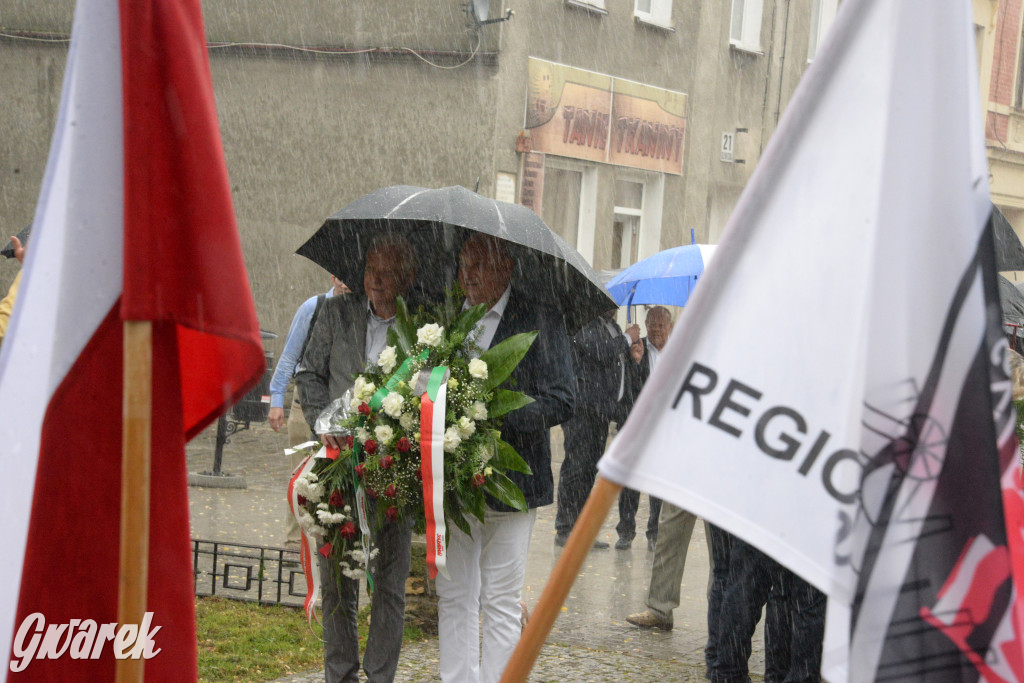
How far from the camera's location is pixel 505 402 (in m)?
4.80

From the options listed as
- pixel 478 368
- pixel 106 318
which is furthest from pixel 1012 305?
pixel 106 318

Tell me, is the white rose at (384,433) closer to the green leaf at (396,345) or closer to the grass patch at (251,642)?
the green leaf at (396,345)

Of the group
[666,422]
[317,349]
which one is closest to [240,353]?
[666,422]

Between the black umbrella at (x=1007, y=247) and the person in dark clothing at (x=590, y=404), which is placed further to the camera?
the person in dark clothing at (x=590, y=404)

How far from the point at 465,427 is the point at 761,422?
2384mm

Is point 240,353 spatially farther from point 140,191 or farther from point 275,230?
point 275,230

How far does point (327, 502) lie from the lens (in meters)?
4.88

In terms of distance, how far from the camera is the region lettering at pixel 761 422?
2.27 meters

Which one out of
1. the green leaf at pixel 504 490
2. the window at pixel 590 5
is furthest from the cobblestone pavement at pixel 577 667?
the window at pixel 590 5

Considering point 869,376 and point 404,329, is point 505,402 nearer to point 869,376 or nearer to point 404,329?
point 404,329

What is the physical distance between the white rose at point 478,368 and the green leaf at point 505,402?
13 centimetres

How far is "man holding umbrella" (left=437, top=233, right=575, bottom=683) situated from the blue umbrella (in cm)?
307

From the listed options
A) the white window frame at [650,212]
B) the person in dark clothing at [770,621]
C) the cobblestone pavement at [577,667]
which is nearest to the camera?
the person in dark clothing at [770,621]

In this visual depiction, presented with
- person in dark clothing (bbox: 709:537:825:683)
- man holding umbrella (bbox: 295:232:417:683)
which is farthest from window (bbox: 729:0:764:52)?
man holding umbrella (bbox: 295:232:417:683)
